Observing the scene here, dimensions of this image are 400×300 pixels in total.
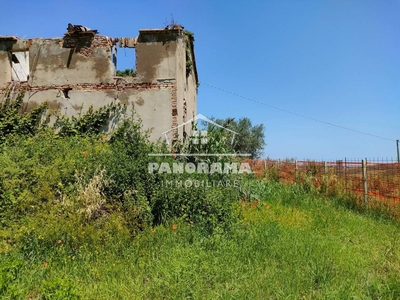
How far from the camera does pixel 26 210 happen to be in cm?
544

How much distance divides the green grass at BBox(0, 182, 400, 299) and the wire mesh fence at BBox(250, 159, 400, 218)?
2036mm

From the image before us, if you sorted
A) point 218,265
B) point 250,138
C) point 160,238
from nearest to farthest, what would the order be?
point 218,265 → point 160,238 → point 250,138

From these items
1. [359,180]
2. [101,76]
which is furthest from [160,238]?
[101,76]

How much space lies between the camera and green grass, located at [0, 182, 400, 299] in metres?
3.50

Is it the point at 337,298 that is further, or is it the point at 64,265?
the point at 64,265

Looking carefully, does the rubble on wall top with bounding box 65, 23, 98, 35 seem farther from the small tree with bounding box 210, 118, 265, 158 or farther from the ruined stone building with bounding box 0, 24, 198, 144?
the small tree with bounding box 210, 118, 265, 158

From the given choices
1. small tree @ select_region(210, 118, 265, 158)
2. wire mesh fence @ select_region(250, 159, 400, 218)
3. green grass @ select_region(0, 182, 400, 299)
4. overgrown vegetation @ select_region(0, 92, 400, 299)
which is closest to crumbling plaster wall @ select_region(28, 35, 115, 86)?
overgrown vegetation @ select_region(0, 92, 400, 299)

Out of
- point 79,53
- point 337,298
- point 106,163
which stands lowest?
point 337,298

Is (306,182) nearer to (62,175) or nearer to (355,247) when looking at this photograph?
(355,247)

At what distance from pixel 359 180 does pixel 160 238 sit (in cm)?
672

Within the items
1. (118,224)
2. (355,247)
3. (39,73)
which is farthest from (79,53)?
(355,247)

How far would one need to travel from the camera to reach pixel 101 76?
11.0m

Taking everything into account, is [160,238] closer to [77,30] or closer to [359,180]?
[359,180]

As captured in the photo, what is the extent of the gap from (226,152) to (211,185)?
1700 mm
